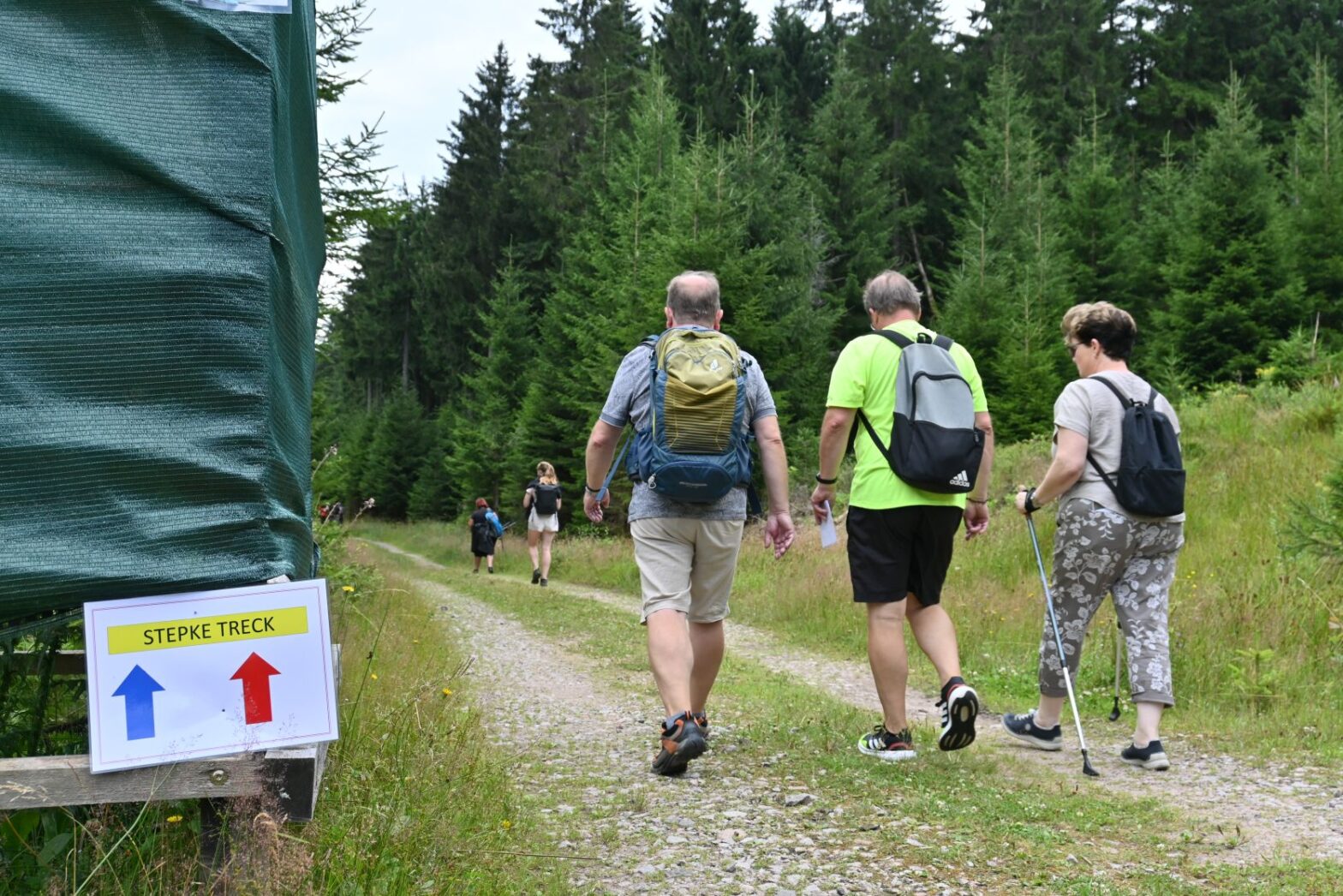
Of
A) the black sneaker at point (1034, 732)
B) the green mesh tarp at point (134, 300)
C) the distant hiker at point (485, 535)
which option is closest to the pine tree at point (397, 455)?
the distant hiker at point (485, 535)

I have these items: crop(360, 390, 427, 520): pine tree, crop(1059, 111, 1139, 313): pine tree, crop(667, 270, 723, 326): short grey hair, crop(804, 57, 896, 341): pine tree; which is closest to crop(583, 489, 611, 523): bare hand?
crop(667, 270, 723, 326): short grey hair

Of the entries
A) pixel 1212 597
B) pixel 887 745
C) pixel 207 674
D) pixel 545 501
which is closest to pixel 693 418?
pixel 887 745

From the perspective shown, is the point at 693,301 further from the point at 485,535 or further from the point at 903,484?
the point at 485,535

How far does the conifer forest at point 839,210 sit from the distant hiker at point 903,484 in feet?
25.9

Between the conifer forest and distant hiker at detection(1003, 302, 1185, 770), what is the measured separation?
839 centimetres

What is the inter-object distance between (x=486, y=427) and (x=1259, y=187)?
2520cm

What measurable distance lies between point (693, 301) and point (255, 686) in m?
3.03

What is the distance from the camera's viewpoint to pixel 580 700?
7.36 m

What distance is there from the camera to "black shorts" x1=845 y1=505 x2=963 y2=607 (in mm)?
5328

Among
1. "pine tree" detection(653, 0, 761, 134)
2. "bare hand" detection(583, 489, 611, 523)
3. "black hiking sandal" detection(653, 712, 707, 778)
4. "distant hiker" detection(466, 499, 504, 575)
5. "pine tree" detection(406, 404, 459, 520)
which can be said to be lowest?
"pine tree" detection(406, 404, 459, 520)

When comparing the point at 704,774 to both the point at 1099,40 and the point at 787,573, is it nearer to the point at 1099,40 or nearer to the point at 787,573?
the point at 787,573

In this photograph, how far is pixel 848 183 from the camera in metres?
38.2

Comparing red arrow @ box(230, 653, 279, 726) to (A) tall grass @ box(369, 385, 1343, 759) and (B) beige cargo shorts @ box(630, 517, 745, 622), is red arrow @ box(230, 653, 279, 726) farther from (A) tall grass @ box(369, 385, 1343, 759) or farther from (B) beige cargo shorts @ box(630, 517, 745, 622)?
(A) tall grass @ box(369, 385, 1343, 759)

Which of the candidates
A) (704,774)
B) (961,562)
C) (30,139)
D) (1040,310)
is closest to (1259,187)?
(1040,310)
